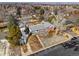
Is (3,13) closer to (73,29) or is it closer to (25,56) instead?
(25,56)

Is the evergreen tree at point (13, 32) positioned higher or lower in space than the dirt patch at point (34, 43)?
higher

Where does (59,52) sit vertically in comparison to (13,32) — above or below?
below

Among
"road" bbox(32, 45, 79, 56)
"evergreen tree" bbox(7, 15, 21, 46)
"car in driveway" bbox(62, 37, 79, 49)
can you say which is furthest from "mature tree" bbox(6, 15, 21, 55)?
"car in driveway" bbox(62, 37, 79, 49)

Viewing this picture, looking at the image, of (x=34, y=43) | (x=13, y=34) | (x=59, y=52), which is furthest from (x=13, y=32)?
(x=59, y=52)

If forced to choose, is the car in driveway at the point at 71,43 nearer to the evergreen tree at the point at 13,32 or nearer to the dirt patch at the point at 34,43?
the dirt patch at the point at 34,43

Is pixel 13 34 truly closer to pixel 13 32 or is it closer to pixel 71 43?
pixel 13 32

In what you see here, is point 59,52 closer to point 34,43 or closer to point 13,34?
point 34,43

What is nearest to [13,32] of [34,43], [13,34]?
[13,34]

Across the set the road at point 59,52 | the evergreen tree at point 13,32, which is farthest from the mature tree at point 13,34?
the road at point 59,52

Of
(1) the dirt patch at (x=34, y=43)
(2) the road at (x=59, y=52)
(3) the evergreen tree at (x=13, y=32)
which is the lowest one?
(2) the road at (x=59, y=52)

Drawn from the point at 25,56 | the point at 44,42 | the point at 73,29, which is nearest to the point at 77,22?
the point at 73,29

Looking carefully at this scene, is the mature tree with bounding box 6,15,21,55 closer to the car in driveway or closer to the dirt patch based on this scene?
the dirt patch
